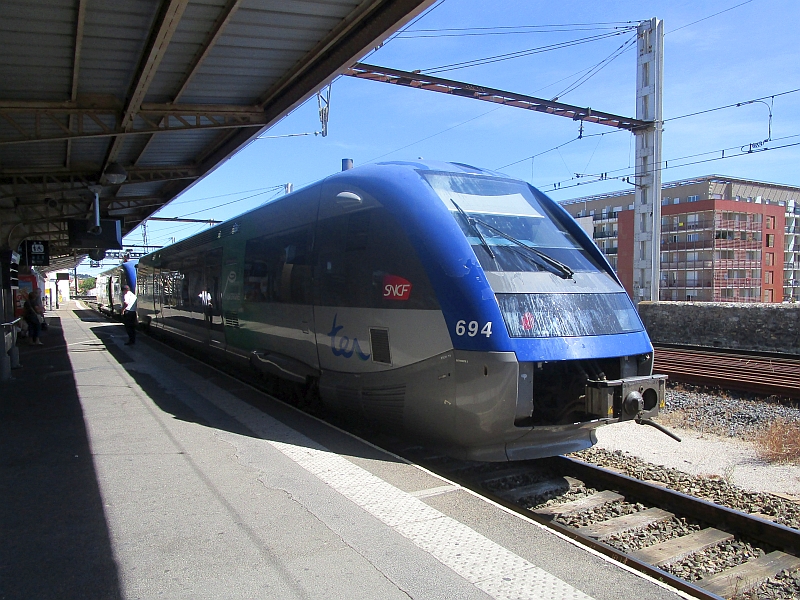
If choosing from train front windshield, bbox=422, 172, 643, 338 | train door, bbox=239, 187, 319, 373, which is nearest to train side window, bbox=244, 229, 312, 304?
train door, bbox=239, 187, 319, 373

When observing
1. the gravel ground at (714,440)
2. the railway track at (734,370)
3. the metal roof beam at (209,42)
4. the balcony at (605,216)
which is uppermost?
the balcony at (605,216)

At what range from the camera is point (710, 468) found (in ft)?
20.6

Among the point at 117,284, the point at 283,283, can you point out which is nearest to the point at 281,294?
the point at 283,283

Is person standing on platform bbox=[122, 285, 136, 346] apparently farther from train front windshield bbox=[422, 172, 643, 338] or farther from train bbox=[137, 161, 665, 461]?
train front windshield bbox=[422, 172, 643, 338]

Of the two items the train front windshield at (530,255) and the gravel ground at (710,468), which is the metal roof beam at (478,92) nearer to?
the train front windshield at (530,255)

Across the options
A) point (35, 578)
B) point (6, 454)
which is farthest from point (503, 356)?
point (6, 454)

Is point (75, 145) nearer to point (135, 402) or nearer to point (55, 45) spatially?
point (55, 45)

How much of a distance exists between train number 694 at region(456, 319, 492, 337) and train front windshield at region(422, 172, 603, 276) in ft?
1.84

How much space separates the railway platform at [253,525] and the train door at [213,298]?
3975mm

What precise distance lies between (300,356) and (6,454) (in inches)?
127

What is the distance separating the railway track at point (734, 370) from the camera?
9.82 meters

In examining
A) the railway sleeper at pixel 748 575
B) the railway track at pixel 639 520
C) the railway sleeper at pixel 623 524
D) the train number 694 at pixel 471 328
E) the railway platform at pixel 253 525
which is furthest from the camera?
the train number 694 at pixel 471 328

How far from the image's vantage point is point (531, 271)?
5.50 meters


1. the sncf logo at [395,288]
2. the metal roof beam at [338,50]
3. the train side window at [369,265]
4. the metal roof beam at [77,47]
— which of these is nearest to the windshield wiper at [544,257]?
the train side window at [369,265]
